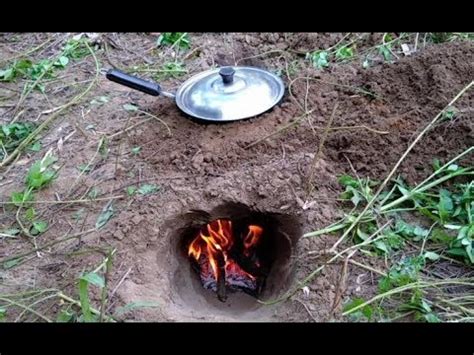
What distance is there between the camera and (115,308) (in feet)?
6.16

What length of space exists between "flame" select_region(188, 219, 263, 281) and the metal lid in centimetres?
53

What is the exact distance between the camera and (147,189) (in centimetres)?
233

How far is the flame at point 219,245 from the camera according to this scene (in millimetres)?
2395

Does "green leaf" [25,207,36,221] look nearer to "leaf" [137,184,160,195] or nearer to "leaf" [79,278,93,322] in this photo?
"leaf" [137,184,160,195]

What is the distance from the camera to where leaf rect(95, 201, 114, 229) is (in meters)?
2.21

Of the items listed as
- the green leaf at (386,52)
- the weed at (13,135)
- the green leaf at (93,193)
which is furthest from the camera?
the green leaf at (386,52)

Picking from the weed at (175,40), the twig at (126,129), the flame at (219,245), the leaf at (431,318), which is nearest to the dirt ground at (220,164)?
the twig at (126,129)

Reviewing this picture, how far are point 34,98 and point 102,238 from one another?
50.7 inches

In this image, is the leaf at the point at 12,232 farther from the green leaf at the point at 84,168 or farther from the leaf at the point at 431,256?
the leaf at the point at 431,256

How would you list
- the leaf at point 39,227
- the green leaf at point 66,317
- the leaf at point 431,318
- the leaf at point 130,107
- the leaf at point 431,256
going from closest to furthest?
the leaf at point 431,318 → the green leaf at point 66,317 → the leaf at point 431,256 → the leaf at point 39,227 → the leaf at point 130,107

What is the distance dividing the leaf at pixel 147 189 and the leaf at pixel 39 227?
0.41m

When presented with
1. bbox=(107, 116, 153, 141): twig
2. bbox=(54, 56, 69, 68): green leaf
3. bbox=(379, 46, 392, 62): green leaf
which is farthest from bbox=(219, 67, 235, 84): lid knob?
bbox=(54, 56, 69, 68): green leaf

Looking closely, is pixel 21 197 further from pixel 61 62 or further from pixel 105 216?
pixel 61 62
